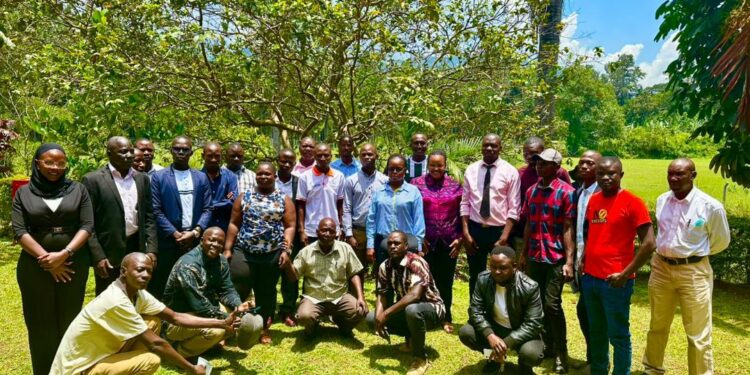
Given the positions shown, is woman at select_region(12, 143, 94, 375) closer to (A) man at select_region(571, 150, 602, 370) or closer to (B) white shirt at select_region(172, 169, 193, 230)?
(B) white shirt at select_region(172, 169, 193, 230)

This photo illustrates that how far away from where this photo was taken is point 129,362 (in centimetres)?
351

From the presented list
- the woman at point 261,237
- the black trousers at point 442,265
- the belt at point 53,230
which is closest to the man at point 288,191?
the woman at point 261,237

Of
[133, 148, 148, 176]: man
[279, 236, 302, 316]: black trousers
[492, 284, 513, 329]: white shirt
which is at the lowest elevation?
[279, 236, 302, 316]: black trousers

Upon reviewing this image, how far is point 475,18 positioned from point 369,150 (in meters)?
3.25

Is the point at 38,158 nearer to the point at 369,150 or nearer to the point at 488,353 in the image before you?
the point at 369,150

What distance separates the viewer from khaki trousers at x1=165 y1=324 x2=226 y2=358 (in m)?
4.39

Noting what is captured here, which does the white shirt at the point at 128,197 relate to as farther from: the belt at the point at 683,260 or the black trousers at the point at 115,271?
the belt at the point at 683,260

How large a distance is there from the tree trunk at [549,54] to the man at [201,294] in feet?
18.3

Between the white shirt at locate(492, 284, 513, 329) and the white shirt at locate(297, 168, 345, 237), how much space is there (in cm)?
203

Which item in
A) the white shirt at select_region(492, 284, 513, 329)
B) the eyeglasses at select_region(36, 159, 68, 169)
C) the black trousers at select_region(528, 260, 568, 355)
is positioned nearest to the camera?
the eyeglasses at select_region(36, 159, 68, 169)

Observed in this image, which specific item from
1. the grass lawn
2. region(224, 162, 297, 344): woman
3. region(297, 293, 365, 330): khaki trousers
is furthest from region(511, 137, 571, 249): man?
region(224, 162, 297, 344): woman

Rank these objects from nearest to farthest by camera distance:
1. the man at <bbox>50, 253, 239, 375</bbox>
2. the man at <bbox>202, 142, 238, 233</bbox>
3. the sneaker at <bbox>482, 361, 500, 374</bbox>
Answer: the man at <bbox>50, 253, 239, 375</bbox> < the sneaker at <bbox>482, 361, 500, 374</bbox> < the man at <bbox>202, 142, 238, 233</bbox>

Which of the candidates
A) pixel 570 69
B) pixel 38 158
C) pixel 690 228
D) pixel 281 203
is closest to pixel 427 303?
pixel 281 203

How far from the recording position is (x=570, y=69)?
8.36 m
